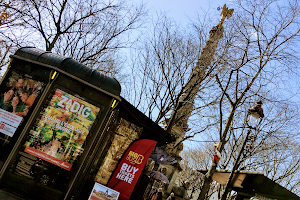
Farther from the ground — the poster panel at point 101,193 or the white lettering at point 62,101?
the white lettering at point 62,101

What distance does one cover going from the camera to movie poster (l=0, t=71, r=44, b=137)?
5.78 m

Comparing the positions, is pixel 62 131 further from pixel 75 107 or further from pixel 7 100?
pixel 7 100

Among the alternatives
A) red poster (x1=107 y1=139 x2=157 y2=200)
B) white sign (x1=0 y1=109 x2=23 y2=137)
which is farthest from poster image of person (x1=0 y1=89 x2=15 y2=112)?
red poster (x1=107 y1=139 x2=157 y2=200)

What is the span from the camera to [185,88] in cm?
1190

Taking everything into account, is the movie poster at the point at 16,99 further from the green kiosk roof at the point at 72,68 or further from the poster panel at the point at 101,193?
the poster panel at the point at 101,193

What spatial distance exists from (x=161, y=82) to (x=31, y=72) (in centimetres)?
742

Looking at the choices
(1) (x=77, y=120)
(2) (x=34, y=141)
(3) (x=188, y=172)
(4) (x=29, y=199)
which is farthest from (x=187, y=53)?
(3) (x=188, y=172)

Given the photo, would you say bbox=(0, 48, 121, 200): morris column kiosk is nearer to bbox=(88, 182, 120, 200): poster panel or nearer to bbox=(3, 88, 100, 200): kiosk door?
bbox=(3, 88, 100, 200): kiosk door

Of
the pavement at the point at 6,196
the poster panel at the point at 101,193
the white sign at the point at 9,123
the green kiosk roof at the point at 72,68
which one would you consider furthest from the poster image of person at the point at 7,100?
the poster panel at the point at 101,193

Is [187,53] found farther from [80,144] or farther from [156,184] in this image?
[156,184]

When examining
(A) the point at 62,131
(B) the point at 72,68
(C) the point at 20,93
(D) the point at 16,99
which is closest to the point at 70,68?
(B) the point at 72,68

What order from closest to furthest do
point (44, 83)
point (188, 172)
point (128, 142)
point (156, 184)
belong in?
point (44, 83), point (128, 142), point (156, 184), point (188, 172)

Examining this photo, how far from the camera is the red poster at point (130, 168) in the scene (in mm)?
8055

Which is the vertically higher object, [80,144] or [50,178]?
[80,144]
